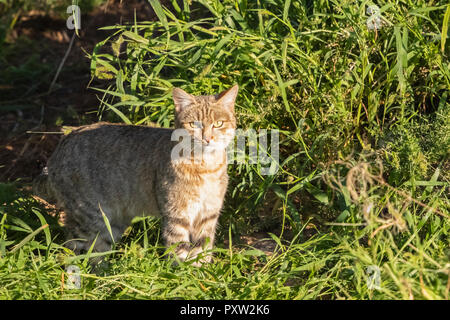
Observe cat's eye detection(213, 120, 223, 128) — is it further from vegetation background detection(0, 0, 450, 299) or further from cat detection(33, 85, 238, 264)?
vegetation background detection(0, 0, 450, 299)

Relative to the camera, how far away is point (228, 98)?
3.44m

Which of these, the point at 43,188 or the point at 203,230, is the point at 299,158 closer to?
the point at 203,230

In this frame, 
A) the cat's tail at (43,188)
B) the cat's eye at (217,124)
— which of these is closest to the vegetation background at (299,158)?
Answer: the cat's tail at (43,188)

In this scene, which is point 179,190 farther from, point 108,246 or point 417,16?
point 417,16

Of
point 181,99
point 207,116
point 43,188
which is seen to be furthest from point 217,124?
point 43,188

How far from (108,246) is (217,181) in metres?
0.83

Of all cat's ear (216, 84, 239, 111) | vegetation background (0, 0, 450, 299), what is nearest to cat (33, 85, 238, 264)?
cat's ear (216, 84, 239, 111)

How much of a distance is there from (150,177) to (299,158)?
94 centimetres

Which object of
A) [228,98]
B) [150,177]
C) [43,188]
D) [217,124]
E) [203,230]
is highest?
[228,98]

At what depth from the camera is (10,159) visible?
4.92 metres

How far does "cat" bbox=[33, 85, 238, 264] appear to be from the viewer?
3414 mm

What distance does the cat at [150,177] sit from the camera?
3414mm

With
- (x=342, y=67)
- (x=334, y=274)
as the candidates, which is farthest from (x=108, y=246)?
(x=342, y=67)

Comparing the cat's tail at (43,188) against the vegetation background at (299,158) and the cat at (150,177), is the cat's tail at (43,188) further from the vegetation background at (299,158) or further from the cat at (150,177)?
the vegetation background at (299,158)
